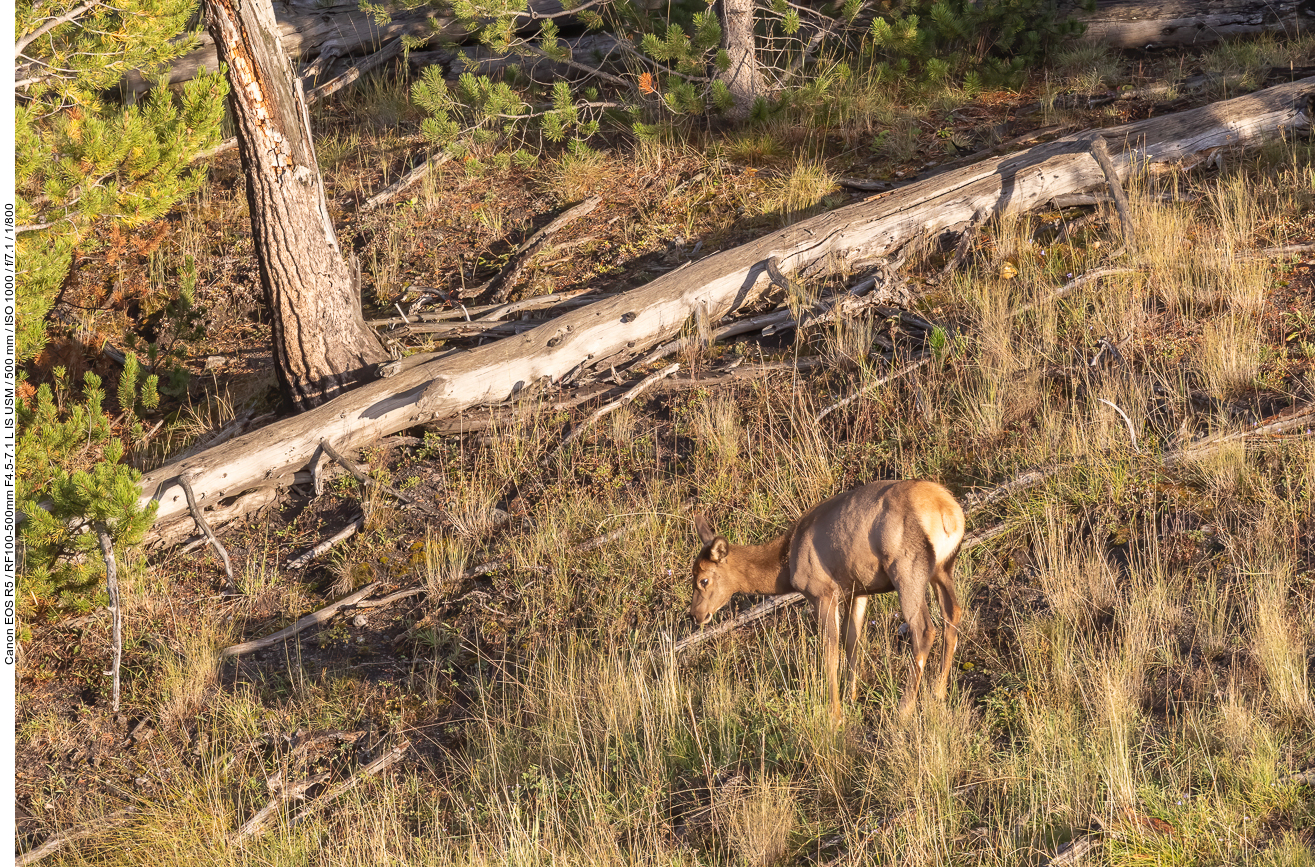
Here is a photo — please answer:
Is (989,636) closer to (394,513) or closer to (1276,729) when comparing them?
(1276,729)

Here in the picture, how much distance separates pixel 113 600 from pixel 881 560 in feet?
15.5

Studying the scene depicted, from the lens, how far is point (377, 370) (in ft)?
29.2

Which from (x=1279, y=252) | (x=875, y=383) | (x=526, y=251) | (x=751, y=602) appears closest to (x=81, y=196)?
(x=526, y=251)

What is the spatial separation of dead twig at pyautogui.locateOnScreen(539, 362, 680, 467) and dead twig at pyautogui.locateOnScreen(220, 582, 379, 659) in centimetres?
162

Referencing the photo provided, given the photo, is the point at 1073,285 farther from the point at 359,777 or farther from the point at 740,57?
the point at 359,777

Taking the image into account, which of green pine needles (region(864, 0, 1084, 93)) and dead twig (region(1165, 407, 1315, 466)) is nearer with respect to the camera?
dead twig (region(1165, 407, 1315, 466))

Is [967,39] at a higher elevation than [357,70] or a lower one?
lower

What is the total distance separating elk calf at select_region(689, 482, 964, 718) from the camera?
539 cm

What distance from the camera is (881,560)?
18.0 feet

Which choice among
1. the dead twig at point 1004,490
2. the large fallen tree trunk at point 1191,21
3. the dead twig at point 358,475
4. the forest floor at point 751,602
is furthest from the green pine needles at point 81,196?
the large fallen tree trunk at point 1191,21

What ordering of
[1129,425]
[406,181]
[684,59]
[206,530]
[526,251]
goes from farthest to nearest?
[406,181], [684,59], [526,251], [206,530], [1129,425]

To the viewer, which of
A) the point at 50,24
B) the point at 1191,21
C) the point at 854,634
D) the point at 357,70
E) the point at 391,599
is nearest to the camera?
the point at 854,634

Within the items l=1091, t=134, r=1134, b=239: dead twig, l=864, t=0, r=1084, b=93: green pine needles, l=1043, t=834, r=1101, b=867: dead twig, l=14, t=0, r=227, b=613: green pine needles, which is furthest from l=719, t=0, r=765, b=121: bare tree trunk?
l=1043, t=834, r=1101, b=867: dead twig

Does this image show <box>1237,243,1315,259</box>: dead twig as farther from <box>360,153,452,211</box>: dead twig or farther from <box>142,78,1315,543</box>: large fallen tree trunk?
<box>360,153,452,211</box>: dead twig
